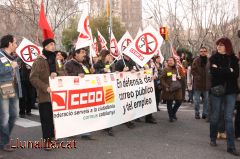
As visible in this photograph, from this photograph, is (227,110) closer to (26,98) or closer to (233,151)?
(233,151)

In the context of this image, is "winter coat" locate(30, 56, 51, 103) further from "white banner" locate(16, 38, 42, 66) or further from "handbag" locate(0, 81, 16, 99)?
A: "white banner" locate(16, 38, 42, 66)

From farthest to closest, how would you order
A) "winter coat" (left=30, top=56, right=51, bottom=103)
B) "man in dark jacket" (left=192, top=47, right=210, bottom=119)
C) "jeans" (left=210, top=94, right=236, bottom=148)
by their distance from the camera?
"man in dark jacket" (left=192, top=47, right=210, bottom=119)
"winter coat" (left=30, top=56, right=51, bottom=103)
"jeans" (left=210, top=94, right=236, bottom=148)

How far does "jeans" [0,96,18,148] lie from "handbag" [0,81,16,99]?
107mm

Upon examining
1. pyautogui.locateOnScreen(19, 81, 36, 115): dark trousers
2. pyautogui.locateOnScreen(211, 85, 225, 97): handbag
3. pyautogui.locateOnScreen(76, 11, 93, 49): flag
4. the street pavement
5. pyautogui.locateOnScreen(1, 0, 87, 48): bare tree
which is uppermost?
pyautogui.locateOnScreen(1, 0, 87, 48): bare tree

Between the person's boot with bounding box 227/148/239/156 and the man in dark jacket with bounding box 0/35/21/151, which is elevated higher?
the man in dark jacket with bounding box 0/35/21/151

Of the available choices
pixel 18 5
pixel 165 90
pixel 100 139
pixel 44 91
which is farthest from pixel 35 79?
pixel 18 5

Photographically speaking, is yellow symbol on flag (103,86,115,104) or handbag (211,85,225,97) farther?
yellow symbol on flag (103,86,115,104)

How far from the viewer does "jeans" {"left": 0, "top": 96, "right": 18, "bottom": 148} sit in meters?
6.52

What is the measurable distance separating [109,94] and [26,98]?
13.0 feet

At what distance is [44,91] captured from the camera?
6805mm

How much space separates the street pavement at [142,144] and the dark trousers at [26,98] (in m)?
1.33

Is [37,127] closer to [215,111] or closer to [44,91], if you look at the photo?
[44,91]

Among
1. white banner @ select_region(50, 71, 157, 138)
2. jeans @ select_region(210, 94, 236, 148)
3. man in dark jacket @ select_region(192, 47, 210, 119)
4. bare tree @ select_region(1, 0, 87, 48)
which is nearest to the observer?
jeans @ select_region(210, 94, 236, 148)

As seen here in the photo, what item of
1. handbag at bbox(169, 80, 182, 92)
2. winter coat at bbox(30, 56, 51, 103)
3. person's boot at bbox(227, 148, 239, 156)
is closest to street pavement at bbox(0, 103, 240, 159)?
person's boot at bbox(227, 148, 239, 156)
